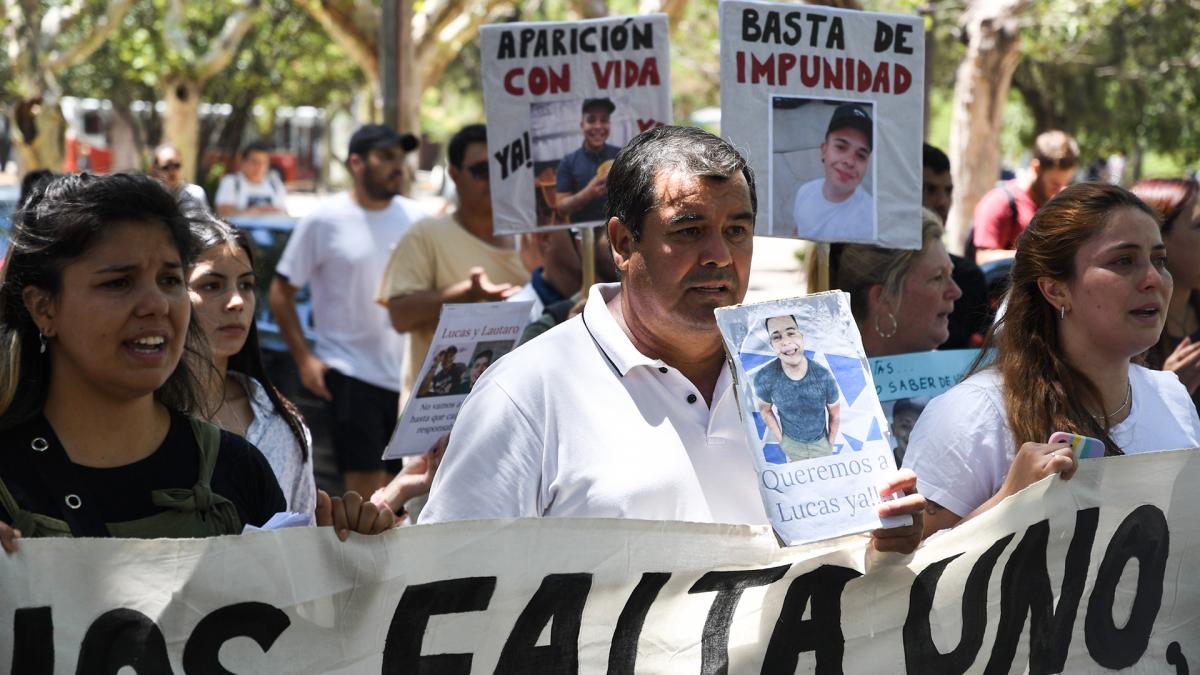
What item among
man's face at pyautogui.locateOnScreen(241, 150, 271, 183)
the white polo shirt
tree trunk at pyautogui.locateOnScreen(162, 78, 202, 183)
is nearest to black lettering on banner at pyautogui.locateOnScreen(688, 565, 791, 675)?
the white polo shirt

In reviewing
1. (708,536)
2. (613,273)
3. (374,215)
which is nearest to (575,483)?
(708,536)

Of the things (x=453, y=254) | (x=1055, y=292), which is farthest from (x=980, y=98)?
(x=1055, y=292)

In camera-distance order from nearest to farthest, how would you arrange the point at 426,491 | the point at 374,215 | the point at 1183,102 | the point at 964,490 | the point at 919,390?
the point at 964,490
the point at 426,491
the point at 919,390
the point at 374,215
the point at 1183,102

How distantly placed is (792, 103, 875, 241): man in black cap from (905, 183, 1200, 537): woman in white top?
2.95ft

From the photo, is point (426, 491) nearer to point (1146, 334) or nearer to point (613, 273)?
point (613, 273)

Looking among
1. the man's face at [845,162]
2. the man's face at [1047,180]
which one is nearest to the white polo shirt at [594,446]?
the man's face at [845,162]

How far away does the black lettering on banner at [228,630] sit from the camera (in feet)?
8.88

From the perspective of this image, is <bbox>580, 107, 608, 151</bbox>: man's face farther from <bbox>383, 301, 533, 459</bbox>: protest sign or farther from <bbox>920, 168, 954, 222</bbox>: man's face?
<bbox>920, 168, 954, 222</bbox>: man's face

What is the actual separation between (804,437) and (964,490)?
0.71m

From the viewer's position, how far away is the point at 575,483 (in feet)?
9.43

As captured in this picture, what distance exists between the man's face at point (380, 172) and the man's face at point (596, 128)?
2493 mm

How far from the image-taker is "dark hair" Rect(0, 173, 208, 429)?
2742mm

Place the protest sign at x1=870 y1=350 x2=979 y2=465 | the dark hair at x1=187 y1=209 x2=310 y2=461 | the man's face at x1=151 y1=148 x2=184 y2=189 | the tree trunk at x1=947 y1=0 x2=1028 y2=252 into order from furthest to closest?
1. the man's face at x1=151 y1=148 x2=184 y2=189
2. the tree trunk at x1=947 y1=0 x2=1028 y2=252
3. the protest sign at x1=870 y1=350 x2=979 y2=465
4. the dark hair at x1=187 y1=209 x2=310 y2=461

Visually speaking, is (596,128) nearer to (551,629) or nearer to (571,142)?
(571,142)
